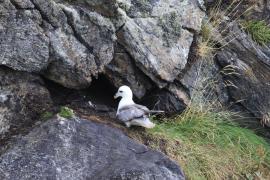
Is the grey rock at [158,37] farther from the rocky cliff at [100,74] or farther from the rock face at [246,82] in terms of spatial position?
the rock face at [246,82]

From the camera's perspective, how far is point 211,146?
775 cm

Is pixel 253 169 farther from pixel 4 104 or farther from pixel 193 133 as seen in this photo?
pixel 4 104

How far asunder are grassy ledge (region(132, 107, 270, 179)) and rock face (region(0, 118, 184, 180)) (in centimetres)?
94

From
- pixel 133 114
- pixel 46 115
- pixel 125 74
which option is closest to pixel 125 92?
pixel 125 74

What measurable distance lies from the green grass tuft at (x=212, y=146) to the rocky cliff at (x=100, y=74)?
32cm

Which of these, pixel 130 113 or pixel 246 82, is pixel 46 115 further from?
pixel 246 82

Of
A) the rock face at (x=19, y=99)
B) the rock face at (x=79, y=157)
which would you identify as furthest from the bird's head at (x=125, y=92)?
the rock face at (x=19, y=99)

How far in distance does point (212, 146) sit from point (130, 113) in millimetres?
1621

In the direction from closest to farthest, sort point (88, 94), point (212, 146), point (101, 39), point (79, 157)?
1. point (79, 157)
2. point (101, 39)
3. point (88, 94)
4. point (212, 146)

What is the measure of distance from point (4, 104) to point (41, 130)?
0.49 meters

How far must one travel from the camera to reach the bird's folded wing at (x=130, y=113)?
664 cm

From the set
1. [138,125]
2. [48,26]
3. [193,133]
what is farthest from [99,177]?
[193,133]

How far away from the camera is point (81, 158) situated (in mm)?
5855

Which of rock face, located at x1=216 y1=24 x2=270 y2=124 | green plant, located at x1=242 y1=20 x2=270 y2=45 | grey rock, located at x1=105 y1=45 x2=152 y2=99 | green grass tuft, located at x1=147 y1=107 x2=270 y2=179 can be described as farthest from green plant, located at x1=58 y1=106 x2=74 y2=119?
green plant, located at x1=242 y1=20 x2=270 y2=45
